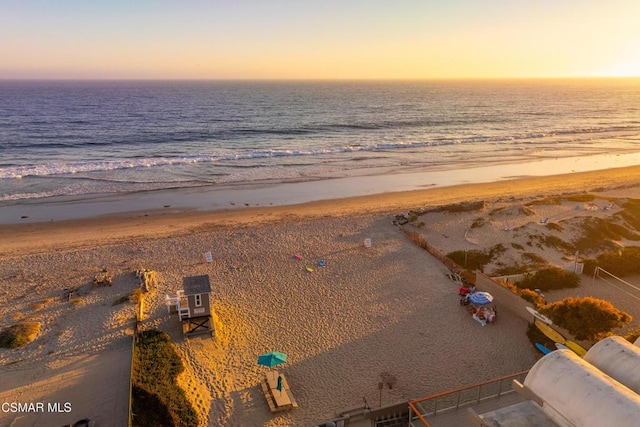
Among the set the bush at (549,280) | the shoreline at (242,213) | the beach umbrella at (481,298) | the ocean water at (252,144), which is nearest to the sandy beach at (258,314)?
the shoreline at (242,213)

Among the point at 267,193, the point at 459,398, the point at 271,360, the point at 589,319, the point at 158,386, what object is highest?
the point at 459,398

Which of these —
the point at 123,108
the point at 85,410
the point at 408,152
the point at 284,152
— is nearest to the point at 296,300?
the point at 85,410

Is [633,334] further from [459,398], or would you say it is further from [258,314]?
[258,314]

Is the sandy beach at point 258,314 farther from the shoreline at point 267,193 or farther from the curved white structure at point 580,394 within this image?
the curved white structure at point 580,394

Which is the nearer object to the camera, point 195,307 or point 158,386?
point 158,386

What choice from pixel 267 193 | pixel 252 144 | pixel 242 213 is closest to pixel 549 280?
pixel 242 213

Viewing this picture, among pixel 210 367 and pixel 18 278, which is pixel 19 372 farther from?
pixel 18 278
